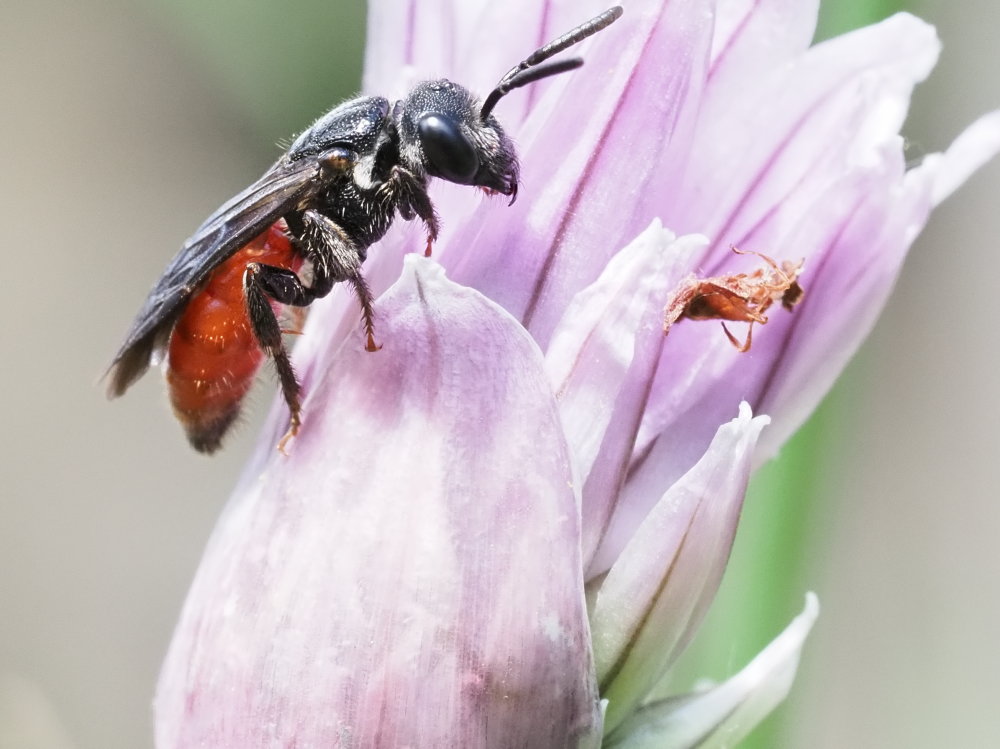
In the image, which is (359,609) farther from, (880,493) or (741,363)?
(880,493)

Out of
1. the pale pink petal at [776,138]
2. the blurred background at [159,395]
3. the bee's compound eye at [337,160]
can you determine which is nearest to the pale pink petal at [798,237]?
the pale pink petal at [776,138]

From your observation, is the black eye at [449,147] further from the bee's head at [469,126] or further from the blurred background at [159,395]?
the blurred background at [159,395]

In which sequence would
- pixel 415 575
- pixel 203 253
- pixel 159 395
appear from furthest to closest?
pixel 159 395, pixel 203 253, pixel 415 575

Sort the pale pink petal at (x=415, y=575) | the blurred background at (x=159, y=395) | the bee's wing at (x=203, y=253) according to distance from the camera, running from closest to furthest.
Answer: the pale pink petal at (x=415, y=575)
the bee's wing at (x=203, y=253)
the blurred background at (x=159, y=395)

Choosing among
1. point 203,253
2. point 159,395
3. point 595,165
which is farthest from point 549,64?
point 159,395

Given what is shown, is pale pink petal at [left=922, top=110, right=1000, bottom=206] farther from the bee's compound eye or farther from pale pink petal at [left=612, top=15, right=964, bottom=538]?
the bee's compound eye

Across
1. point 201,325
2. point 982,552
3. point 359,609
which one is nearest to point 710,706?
point 359,609

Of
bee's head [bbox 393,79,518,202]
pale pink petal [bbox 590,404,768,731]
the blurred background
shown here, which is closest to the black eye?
bee's head [bbox 393,79,518,202]

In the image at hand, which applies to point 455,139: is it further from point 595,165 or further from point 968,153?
point 968,153
